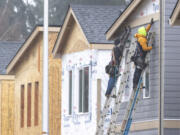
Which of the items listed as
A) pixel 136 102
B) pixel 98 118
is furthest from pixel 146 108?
pixel 98 118

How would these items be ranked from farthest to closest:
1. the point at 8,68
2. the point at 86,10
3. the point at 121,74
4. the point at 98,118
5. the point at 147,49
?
the point at 8,68
the point at 86,10
the point at 98,118
the point at 121,74
the point at 147,49

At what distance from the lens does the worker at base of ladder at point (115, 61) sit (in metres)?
30.4

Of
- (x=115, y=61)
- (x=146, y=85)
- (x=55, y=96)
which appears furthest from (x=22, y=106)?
(x=146, y=85)

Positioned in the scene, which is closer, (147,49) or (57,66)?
(147,49)

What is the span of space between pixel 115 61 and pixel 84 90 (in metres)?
4.72

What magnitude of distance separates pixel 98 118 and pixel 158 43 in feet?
20.9

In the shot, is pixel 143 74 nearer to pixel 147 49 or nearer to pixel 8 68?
pixel 147 49

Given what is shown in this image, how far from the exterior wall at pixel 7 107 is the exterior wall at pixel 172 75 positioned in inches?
768

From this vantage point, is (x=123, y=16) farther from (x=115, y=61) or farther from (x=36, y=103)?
(x=36, y=103)

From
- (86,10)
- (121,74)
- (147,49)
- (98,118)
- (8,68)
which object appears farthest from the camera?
(8,68)

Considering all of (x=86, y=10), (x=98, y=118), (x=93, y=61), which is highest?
(x=86, y=10)

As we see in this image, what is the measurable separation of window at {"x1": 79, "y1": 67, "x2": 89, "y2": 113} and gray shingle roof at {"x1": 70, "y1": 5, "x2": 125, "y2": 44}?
1.55 meters

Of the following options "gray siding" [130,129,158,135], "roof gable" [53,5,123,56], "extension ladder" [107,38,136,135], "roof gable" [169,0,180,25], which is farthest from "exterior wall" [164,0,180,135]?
"roof gable" [53,5,123,56]

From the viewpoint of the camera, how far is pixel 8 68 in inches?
1774
